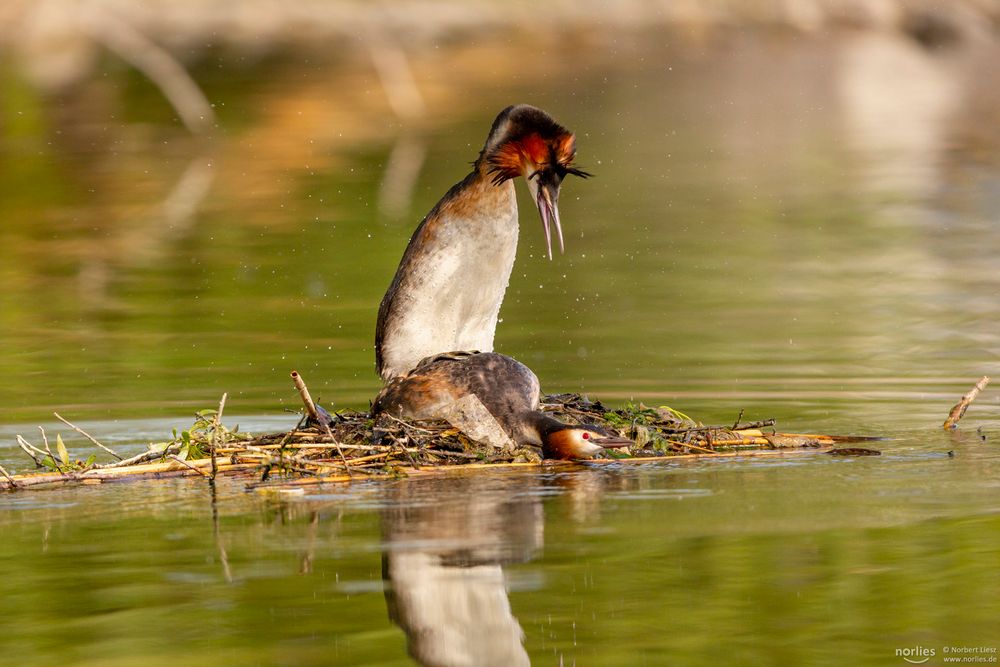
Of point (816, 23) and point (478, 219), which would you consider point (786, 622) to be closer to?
point (478, 219)

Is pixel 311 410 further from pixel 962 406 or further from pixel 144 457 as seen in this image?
pixel 962 406

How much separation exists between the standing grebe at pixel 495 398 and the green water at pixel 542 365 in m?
0.34

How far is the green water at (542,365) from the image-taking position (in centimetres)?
685

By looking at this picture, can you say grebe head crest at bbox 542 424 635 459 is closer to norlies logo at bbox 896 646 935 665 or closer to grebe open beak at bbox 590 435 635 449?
grebe open beak at bbox 590 435 635 449

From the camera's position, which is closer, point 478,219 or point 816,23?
point 478,219

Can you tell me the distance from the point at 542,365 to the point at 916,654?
755 centimetres

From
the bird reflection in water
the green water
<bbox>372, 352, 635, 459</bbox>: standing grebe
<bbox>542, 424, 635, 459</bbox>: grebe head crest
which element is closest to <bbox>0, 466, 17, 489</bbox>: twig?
the green water

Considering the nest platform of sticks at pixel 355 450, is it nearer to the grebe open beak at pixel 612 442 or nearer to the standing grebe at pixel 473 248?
the grebe open beak at pixel 612 442

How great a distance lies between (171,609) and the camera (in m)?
7.04

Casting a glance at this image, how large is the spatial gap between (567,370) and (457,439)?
3.51 m

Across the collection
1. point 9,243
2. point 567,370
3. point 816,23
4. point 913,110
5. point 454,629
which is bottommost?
point 454,629

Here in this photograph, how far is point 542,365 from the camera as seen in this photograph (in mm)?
13695

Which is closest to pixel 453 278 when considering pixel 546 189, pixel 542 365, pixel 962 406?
pixel 546 189

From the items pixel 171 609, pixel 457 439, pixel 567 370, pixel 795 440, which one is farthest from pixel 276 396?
pixel 171 609
